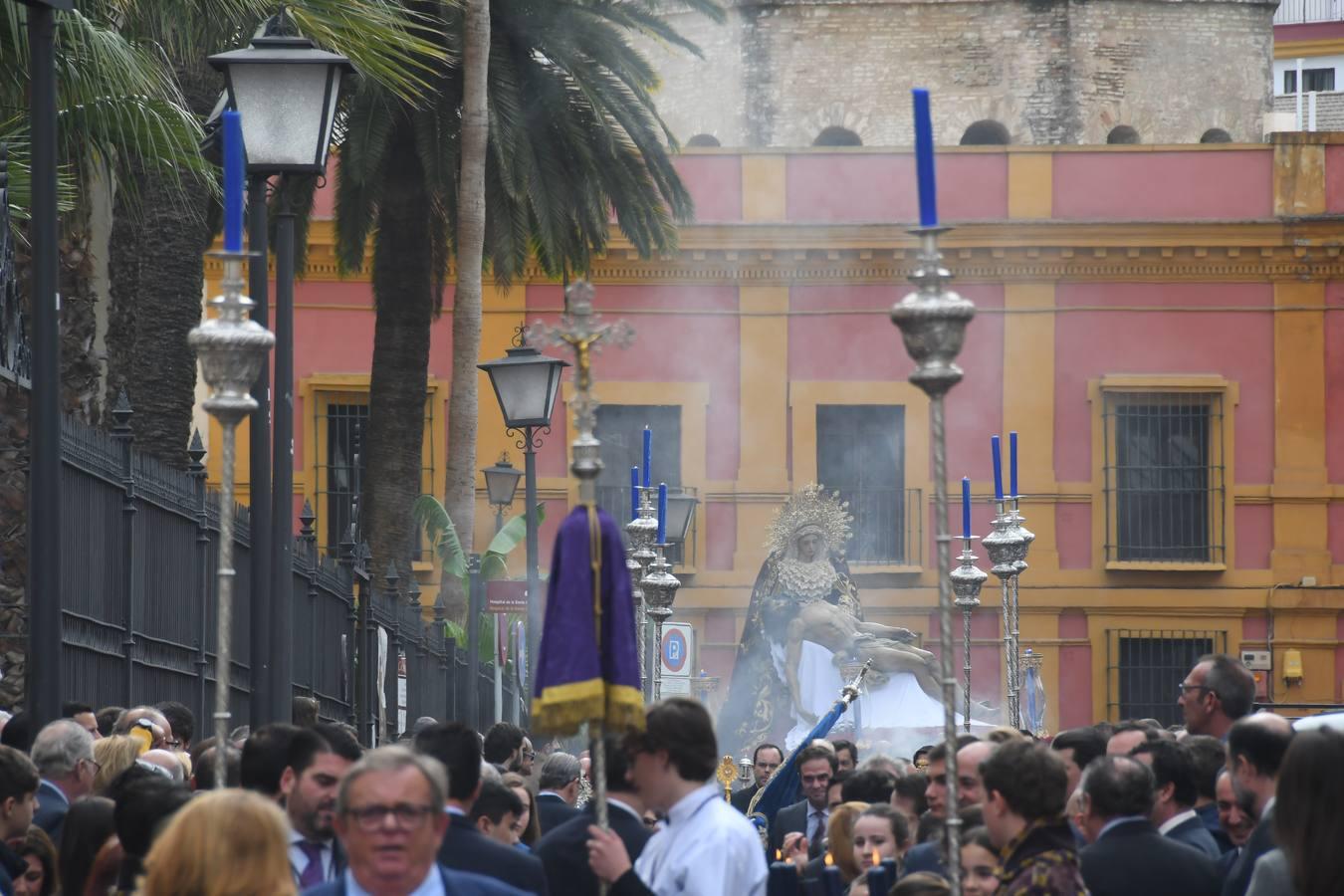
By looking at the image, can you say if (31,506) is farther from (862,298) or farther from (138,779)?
(862,298)

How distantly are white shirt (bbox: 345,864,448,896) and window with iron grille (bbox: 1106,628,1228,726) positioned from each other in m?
30.2

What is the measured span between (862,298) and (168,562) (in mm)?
23659

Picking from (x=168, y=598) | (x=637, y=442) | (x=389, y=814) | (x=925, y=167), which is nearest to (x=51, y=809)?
(x=389, y=814)

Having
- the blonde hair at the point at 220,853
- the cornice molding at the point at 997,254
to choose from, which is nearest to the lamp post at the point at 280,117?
the blonde hair at the point at 220,853

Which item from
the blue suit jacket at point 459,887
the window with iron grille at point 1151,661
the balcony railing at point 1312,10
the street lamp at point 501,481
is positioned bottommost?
the window with iron grille at point 1151,661

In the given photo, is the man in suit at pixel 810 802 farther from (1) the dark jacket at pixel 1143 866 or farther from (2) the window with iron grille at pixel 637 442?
(2) the window with iron grille at pixel 637 442

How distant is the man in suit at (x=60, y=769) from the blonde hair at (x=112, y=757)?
36mm

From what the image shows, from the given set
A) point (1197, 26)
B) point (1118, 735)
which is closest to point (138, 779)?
point (1118, 735)

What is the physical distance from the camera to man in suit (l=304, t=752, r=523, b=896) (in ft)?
17.1

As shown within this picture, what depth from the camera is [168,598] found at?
43.6 feet

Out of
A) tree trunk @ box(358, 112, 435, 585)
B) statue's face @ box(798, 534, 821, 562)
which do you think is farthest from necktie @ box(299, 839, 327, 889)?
statue's face @ box(798, 534, 821, 562)

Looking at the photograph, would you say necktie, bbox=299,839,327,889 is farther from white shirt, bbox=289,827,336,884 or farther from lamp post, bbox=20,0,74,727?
lamp post, bbox=20,0,74,727

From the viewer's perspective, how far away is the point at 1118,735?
876 centimetres

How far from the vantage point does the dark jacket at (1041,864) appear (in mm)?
6145
